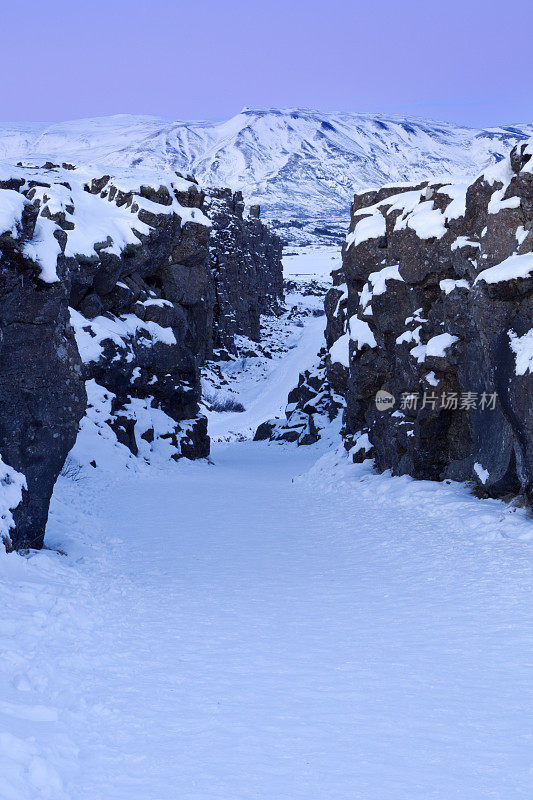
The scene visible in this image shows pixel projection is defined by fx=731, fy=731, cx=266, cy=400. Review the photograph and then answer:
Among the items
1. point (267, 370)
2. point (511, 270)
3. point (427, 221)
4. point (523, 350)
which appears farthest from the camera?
point (267, 370)

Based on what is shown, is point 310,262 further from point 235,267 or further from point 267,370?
point 267,370

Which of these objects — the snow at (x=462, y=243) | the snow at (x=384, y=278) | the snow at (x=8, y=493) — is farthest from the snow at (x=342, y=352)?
the snow at (x=8, y=493)

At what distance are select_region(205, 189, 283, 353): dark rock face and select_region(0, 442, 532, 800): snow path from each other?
51.7 meters

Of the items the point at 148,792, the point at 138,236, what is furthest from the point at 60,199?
the point at 148,792

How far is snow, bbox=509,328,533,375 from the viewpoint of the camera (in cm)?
1029

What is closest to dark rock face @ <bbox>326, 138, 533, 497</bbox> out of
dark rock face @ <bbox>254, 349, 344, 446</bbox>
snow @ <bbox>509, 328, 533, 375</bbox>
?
snow @ <bbox>509, 328, 533, 375</bbox>

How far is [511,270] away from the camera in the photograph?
10273 mm

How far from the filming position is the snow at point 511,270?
33.3 ft

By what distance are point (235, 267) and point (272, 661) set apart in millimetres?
63649

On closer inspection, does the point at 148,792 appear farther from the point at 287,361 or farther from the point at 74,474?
the point at 287,361

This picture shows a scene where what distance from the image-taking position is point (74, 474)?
53.9 ft

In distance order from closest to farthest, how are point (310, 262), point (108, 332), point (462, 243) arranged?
point (462, 243), point (108, 332), point (310, 262)

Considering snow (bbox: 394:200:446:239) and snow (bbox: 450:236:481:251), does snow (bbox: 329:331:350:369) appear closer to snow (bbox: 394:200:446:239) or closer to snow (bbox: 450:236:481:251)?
snow (bbox: 394:200:446:239)

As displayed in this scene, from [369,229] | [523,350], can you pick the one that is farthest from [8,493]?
[369,229]
